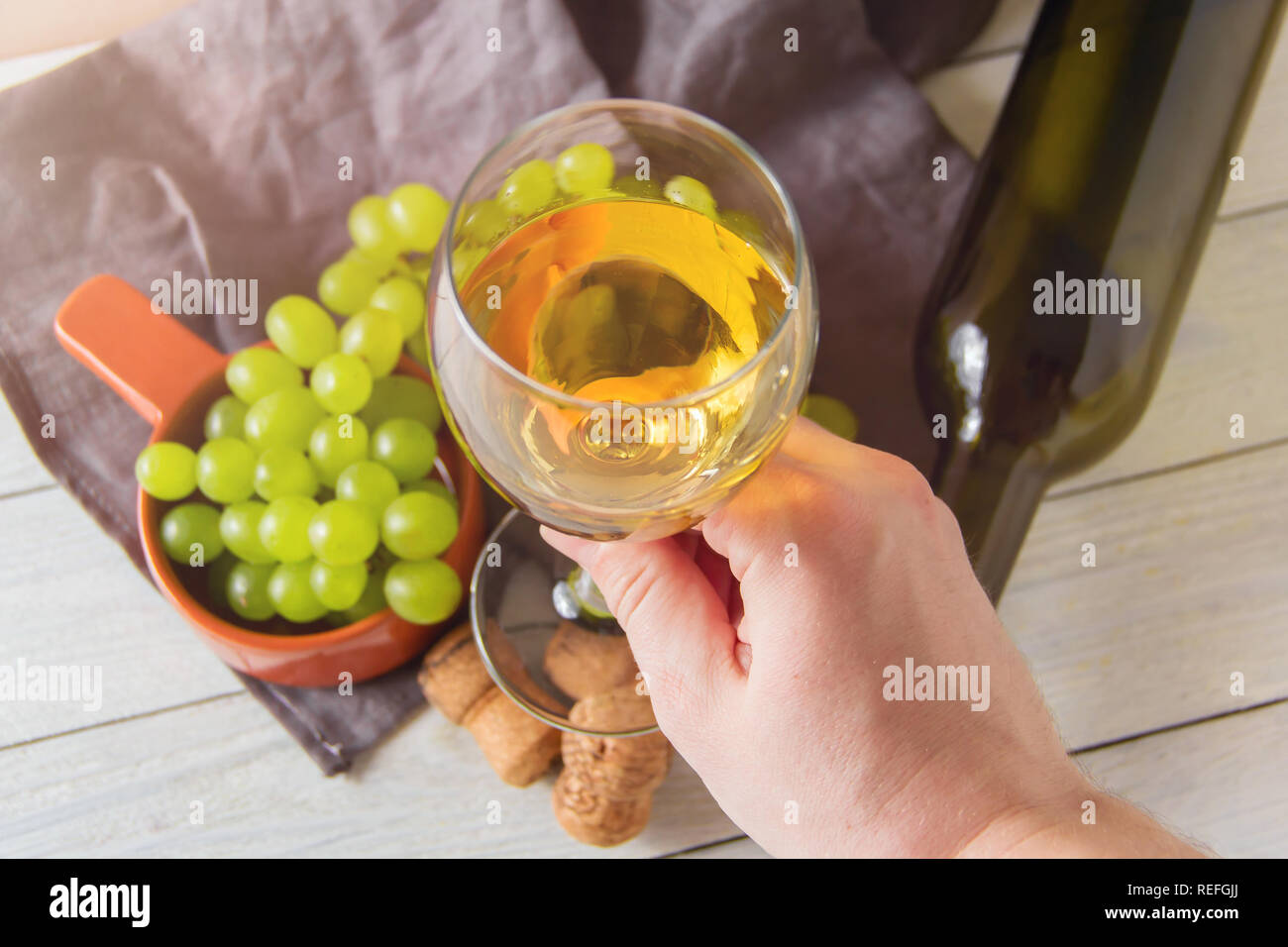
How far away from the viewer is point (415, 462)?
21.6 inches

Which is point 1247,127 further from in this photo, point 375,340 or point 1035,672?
point 375,340

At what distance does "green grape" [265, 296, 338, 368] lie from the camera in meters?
0.56

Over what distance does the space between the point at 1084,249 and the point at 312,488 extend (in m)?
0.42

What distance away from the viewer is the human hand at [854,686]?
0.38m

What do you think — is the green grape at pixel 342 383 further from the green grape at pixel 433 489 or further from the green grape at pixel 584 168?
the green grape at pixel 584 168

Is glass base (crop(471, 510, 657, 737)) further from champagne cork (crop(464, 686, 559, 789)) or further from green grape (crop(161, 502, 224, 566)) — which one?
green grape (crop(161, 502, 224, 566))

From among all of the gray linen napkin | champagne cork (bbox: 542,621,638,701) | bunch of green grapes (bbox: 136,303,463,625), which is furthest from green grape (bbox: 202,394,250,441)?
champagne cork (bbox: 542,621,638,701)

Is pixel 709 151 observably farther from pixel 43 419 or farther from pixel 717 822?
pixel 43 419

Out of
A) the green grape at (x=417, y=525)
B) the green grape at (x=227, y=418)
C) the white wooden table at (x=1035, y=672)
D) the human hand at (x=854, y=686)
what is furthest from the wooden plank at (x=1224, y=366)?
the green grape at (x=227, y=418)

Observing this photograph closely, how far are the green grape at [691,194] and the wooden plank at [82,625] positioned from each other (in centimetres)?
39

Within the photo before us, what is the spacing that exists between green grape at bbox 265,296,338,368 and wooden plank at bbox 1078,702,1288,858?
49cm

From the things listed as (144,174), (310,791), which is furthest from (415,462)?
(144,174)

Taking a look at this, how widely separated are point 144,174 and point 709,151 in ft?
1.54
